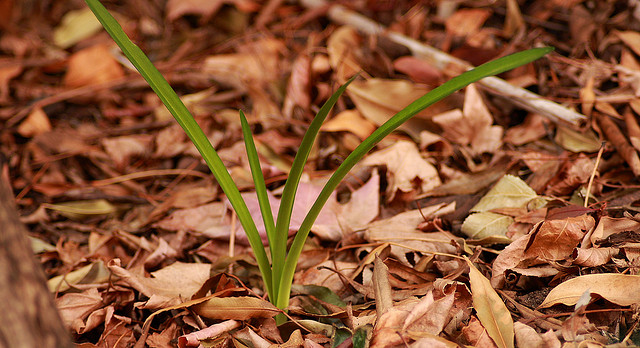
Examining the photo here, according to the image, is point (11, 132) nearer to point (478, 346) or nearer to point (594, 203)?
point (478, 346)

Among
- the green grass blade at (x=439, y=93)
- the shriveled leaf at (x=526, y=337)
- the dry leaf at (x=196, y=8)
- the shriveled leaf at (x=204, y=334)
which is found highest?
the dry leaf at (x=196, y=8)

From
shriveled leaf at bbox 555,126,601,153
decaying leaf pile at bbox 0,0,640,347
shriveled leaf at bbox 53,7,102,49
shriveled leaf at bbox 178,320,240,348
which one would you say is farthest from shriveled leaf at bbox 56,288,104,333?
shriveled leaf at bbox 53,7,102,49

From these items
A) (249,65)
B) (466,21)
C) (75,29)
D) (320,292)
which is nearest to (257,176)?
(320,292)

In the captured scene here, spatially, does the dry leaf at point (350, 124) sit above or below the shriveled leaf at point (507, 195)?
above

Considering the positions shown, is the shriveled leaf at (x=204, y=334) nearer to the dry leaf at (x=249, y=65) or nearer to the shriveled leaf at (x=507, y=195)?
the shriveled leaf at (x=507, y=195)

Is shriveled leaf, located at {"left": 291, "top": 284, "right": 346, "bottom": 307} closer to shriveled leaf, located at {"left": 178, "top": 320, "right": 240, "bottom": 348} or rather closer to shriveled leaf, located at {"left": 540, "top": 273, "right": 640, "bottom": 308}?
shriveled leaf, located at {"left": 178, "top": 320, "right": 240, "bottom": 348}

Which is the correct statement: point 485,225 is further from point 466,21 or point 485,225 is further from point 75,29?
point 75,29

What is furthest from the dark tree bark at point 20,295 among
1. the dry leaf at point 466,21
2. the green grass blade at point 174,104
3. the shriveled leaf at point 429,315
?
the dry leaf at point 466,21
